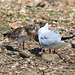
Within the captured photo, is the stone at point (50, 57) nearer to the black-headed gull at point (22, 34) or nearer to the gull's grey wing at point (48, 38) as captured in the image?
the gull's grey wing at point (48, 38)

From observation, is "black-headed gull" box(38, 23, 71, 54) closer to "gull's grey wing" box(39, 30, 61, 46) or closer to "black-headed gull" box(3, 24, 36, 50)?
"gull's grey wing" box(39, 30, 61, 46)

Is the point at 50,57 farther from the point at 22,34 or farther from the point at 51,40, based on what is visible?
the point at 22,34

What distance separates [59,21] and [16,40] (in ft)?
11.6

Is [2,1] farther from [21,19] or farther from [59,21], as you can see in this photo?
[59,21]

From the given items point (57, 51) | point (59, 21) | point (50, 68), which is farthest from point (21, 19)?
point (50, 68)

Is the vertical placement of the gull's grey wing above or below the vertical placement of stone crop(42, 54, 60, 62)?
above

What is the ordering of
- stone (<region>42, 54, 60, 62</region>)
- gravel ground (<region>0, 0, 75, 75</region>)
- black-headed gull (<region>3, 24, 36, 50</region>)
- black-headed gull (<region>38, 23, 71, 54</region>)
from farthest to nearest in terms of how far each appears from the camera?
black-headed gull (<region>3, 24, 36, 50</region>) < black-headed gull (<region>38, 23, 71, 54</region>) < stone (<region>42, 54, 60, 62</region>) < gravel ground (<region>0, 0, 75, 75</region>)

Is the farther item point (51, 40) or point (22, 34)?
point (22, 34)

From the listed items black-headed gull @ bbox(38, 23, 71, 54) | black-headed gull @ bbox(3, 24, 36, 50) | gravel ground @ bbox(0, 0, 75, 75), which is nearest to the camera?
gravel ground @ bbox(0, 0, 75, 75)

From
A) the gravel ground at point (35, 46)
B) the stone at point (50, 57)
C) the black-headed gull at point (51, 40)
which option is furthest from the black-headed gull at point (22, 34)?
the stone at point (50, 57)

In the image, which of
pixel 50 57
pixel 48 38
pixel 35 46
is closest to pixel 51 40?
pixel 48 38

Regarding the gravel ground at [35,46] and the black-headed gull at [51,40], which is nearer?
the gravel ground at [35,46]

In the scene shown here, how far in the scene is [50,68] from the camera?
6152mm


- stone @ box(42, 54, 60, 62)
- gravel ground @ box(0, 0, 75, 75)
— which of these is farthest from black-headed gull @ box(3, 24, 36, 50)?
stone @ box(42, 54, 60, 62)
